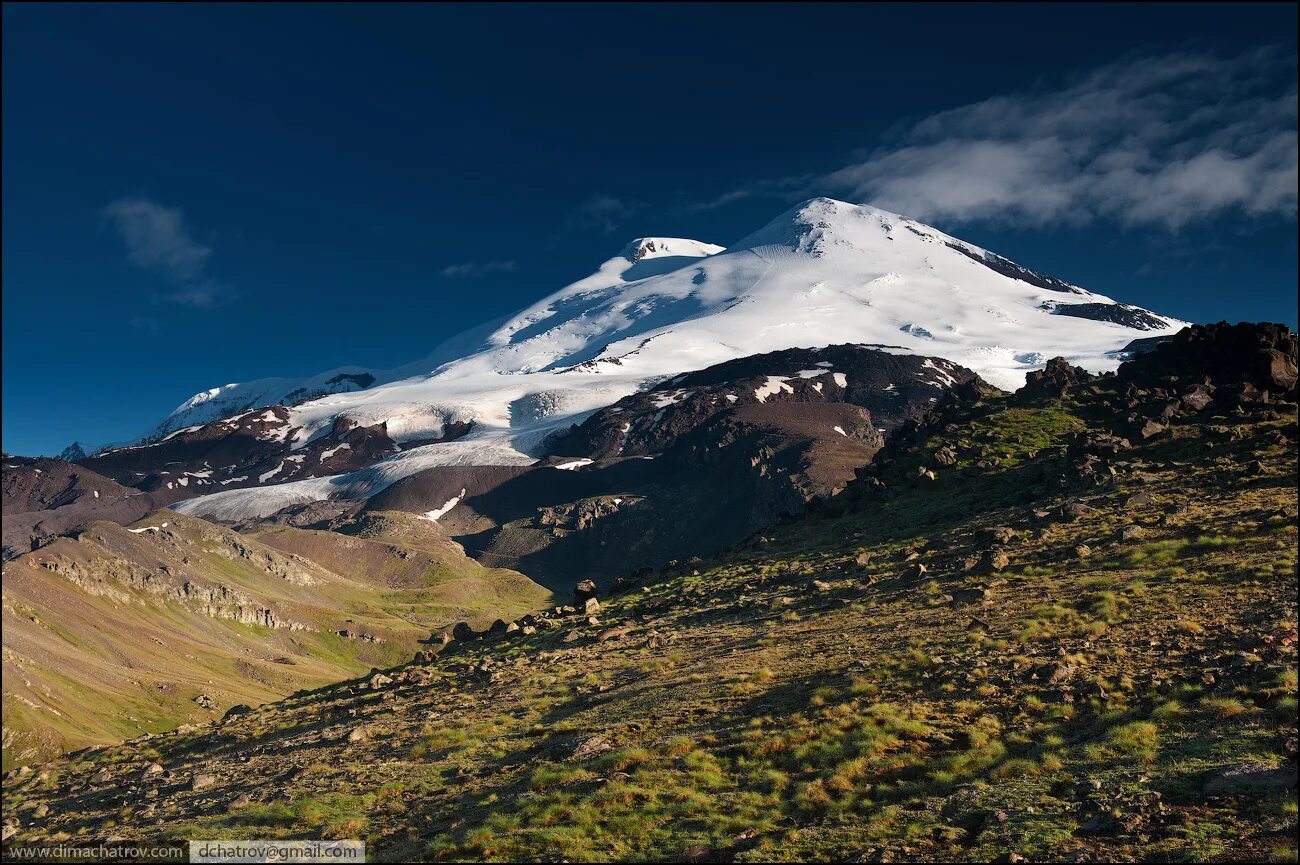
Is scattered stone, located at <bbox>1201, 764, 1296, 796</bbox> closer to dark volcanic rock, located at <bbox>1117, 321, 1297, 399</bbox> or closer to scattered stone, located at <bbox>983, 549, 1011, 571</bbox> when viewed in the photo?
scattered stone, located at <bbox>983, 549, 1011, 571</bbox>

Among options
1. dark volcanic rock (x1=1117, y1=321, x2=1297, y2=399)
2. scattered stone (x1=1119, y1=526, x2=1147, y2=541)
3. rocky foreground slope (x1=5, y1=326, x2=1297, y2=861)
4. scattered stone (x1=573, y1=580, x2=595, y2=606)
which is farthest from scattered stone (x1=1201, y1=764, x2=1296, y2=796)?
scattered stone (x1=573, y1=580, x2=595, y2=606)

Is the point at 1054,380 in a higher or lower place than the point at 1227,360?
higher

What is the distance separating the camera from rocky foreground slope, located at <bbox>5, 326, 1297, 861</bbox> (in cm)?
1727

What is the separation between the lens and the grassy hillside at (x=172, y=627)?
7131 centimetres

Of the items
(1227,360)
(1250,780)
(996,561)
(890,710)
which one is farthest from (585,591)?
(1250,780)

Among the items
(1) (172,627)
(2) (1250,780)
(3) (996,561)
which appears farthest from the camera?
(1) (172,627)

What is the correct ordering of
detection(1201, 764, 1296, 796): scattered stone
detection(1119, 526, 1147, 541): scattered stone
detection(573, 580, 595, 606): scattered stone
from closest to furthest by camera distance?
1. detection(1201, 764, 1296, 796): scattered stone
2. detection(1119, 526, 1147, 541): scattered stone
3. detection(573, 580, 595, 606): scattered stone

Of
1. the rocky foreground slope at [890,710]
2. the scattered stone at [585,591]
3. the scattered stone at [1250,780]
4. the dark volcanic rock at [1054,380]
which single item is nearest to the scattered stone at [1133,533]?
the rocky foreground slope at [890,710]

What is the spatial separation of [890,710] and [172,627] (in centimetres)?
12491

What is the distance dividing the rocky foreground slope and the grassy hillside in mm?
34595

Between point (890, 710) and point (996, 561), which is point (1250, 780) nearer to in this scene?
point (890, 710)

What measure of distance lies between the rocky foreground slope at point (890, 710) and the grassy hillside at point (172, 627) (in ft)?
114

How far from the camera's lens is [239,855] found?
20.3 metres

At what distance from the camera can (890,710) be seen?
2298 centimetres
